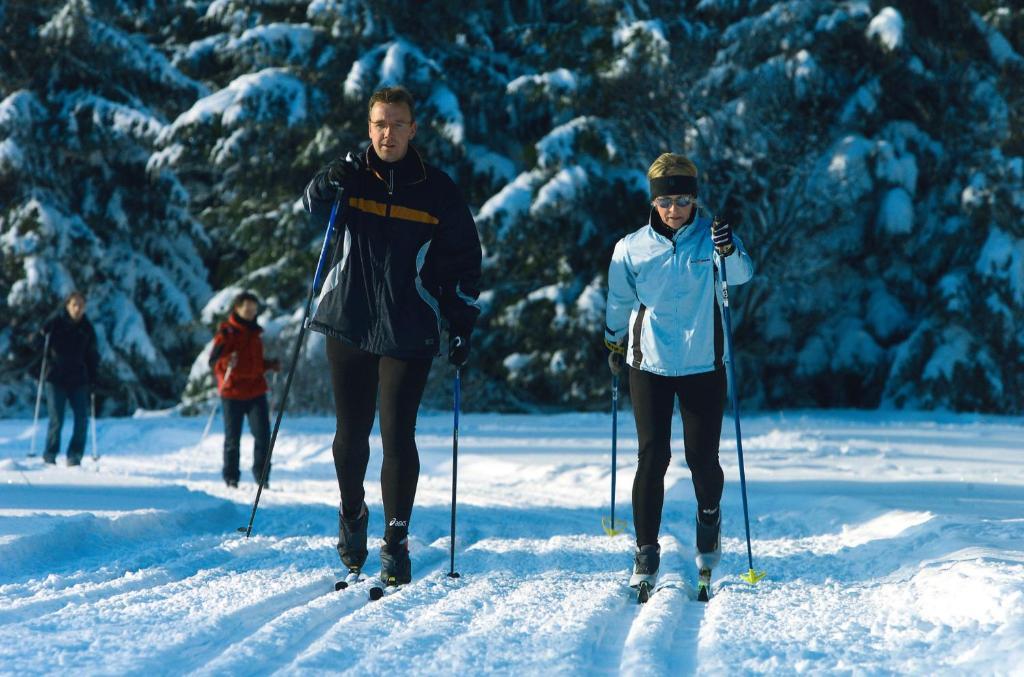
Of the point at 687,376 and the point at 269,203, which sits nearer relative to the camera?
the point at 687,376

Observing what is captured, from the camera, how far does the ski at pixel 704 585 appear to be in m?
4.11

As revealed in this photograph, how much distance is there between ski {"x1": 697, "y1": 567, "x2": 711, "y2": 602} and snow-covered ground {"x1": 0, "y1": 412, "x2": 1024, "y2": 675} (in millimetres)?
59

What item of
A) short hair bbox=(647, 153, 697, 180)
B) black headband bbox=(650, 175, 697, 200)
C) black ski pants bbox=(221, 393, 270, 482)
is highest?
short hair bbox=(647, 153, 697, 180)

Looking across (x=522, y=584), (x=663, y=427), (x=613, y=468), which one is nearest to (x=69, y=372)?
(x=613, y=468)

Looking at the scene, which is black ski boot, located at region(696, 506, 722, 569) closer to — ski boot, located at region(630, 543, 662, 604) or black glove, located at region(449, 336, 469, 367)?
ski boot, located at region(630, 543, 662, 604)

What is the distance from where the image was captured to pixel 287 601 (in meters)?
3.85

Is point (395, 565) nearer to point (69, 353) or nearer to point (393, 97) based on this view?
point (393, 97)

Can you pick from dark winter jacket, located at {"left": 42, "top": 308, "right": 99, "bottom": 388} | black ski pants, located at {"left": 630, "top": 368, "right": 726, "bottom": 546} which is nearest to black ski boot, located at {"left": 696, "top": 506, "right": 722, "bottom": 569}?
black ski pants, located at {"left": 630, "top": 368, "right": 726, "bottom": 546}

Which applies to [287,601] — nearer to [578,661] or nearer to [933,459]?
[578,661]

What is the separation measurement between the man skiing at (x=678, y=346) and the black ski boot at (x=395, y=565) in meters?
0.92

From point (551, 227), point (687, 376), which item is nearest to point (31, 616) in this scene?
point (687, 376)

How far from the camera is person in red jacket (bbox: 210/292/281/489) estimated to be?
27.6 ft

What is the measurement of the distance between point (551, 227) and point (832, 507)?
11.5 meters

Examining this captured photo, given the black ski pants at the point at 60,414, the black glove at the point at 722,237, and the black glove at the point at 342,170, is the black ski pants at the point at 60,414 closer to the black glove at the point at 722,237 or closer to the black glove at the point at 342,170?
the black glove at the point at 342,170
